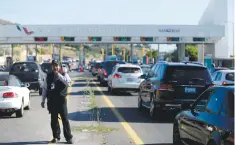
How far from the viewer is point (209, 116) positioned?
7918 mm

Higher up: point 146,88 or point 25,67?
point 25,67

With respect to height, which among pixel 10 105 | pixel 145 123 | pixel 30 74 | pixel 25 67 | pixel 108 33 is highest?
pixel 108 33

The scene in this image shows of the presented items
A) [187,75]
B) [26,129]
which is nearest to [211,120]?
[26,129]

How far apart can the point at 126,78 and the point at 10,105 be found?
11.8 metres

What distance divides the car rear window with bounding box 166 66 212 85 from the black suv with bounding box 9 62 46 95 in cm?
1209

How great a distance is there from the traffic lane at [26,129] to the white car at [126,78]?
9.15 m

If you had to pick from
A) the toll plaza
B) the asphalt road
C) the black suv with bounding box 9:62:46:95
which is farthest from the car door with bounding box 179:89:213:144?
the toll plaza

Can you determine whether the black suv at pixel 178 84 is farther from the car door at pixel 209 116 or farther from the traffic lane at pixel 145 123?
the car door at pixel 209 116

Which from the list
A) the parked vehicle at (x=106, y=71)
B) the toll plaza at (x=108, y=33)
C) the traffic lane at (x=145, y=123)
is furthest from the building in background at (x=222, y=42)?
the traffic lane at (x=145, y=123)

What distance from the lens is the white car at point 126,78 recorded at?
26375 mm

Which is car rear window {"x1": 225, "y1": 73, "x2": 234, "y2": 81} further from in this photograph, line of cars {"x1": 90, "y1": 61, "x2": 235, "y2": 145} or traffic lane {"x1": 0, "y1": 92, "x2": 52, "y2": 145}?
traffic lane {"x1": 0, "y1": 92, "x2": 52, "y2": 145}

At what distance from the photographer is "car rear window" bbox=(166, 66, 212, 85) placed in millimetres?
15062

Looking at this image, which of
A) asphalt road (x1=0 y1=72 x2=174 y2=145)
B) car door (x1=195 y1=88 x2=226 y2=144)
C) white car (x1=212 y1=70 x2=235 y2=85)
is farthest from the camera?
white car (x1=212 y1=70 x2=235 y2=85)

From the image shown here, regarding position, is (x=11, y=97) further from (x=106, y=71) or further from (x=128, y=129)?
(x=106, y=71)
